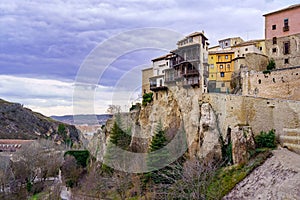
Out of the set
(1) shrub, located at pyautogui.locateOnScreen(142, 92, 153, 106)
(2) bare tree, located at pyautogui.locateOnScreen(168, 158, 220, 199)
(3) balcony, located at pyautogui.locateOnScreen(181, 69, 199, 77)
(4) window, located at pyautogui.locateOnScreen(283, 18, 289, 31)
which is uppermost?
(4) window, located at pyautogui.locateOnScreen(283, 18, 289, 31)

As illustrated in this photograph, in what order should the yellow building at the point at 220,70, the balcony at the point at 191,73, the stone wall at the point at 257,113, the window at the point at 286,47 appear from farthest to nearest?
the yellow building at the point at 220,70
the window at the point at 286,47
the balcony at the point at 191,73
the stone wall at the point at 257,113

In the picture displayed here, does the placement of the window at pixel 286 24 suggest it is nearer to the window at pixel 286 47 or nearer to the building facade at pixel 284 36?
the building facade at pixel 284 36

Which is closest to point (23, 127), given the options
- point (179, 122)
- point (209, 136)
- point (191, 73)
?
point (191, 73)

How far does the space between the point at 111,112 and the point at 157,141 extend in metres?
17.9

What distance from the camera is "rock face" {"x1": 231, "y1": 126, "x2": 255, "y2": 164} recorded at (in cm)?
2383

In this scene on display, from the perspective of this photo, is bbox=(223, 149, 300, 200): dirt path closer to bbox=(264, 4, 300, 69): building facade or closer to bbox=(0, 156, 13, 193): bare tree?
bbox=(264, 4, 300, 69): building facade

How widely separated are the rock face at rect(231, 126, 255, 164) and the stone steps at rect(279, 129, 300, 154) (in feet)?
6.82

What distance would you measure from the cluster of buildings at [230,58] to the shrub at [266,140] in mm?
9009

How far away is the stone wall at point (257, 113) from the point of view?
23.8m

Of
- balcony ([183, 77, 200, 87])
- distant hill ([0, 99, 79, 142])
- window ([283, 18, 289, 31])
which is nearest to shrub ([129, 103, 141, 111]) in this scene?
balcony ([183, 77, 200, 87])

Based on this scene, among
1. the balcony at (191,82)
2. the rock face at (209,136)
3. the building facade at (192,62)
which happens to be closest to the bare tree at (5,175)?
the building facade at (192,62)

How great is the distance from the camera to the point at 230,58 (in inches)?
1553

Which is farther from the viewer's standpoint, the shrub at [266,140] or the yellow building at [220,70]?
the yellow building at [220,70]

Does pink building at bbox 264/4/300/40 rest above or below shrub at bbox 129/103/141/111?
above
